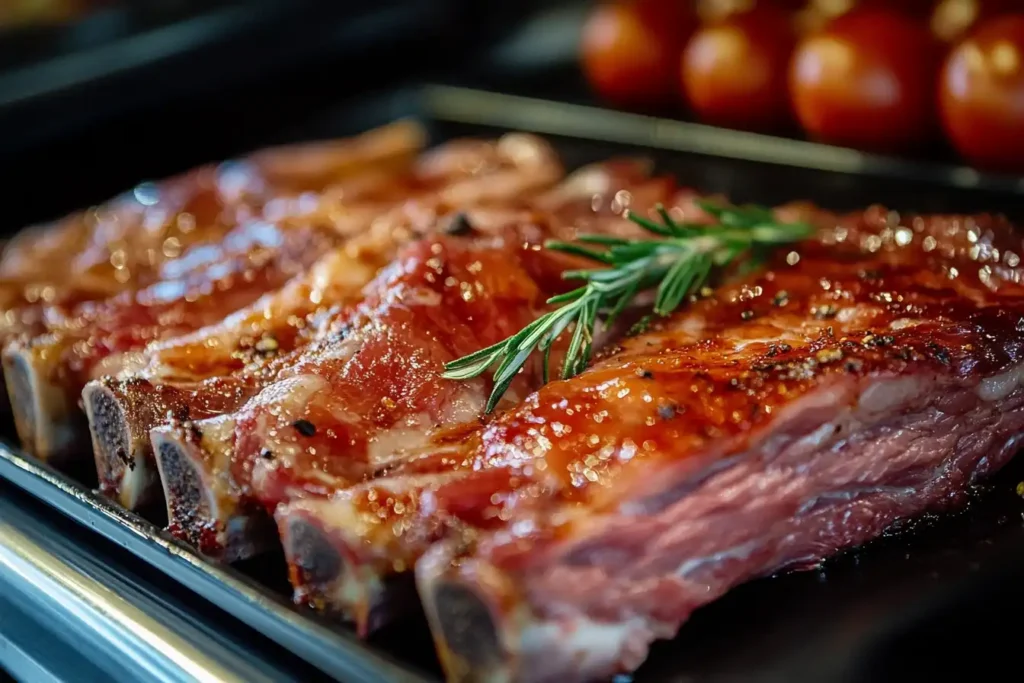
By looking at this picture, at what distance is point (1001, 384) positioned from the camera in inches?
70.4

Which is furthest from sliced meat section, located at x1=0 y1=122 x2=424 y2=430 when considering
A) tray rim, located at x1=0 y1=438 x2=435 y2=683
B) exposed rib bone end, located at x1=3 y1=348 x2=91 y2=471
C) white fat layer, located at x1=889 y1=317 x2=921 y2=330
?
white fat layer, located at x1=889 y1=317 x2=921 y2=330

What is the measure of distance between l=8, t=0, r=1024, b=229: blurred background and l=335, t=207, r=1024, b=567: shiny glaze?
91 centimetres

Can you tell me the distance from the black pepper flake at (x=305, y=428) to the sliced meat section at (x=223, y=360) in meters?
0.24

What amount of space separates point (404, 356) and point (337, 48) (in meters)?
3.57

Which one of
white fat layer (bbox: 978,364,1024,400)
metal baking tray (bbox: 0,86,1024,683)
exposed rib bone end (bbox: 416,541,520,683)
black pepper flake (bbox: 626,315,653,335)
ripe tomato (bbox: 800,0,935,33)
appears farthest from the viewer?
ripe tomato (bbox: 800,0,935,33)

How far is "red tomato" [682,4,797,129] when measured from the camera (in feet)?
10.8

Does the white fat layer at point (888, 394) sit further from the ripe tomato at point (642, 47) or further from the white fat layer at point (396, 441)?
the ripe tomato at point (642, 47)

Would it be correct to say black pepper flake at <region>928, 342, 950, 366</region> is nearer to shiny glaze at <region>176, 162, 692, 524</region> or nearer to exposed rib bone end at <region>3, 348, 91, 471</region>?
shiny glaze at <region>176, 162, 692, 524</region>

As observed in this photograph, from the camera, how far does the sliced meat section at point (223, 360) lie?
1942 mm

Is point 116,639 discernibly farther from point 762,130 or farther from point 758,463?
point 762,130

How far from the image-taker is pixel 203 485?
176 centimetres

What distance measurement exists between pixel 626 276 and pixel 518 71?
109 inches

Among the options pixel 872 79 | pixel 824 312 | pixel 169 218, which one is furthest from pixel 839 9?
pixel 169 218

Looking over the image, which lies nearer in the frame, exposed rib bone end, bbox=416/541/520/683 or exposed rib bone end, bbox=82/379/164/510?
exposed rib bone end, bbox=416/541/520/683
